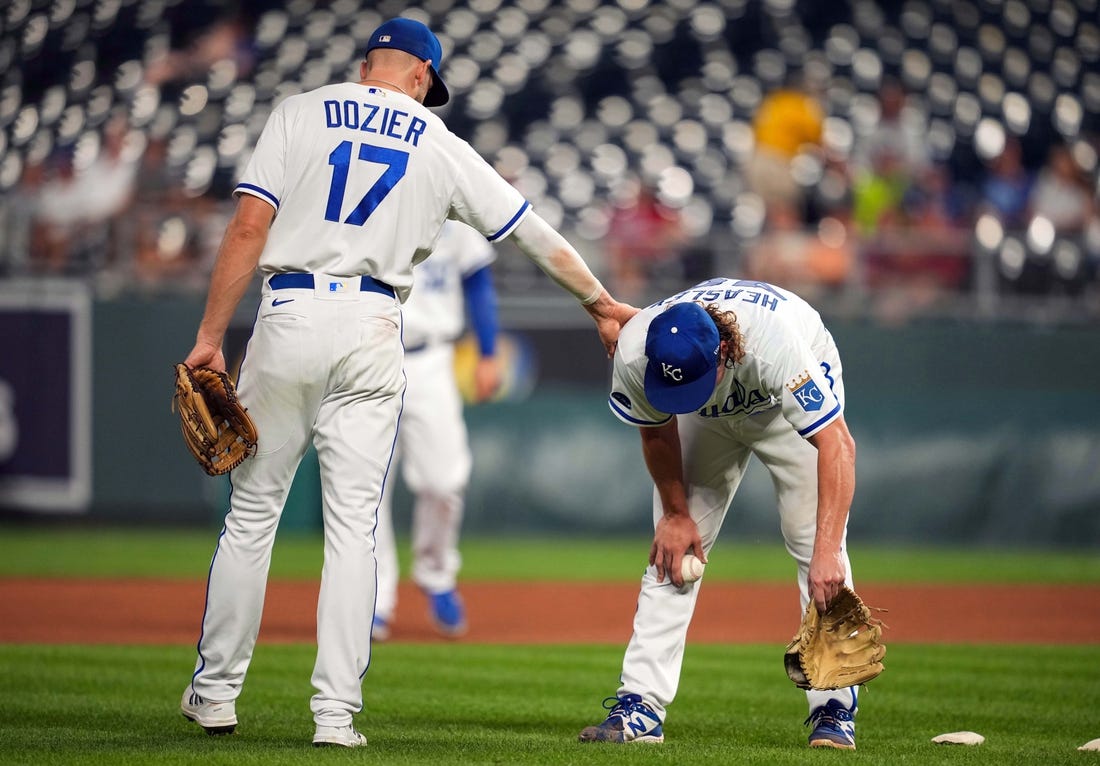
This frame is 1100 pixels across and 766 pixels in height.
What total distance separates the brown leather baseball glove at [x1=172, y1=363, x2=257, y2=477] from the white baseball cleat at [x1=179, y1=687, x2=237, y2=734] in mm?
675

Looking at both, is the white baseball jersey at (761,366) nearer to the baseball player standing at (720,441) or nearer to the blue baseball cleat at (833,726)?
the baseball player standing at (720,441)

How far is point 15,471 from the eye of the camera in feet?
40.7

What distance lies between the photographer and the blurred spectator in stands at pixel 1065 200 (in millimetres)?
13000

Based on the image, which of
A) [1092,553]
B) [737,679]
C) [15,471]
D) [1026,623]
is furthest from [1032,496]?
[15,471]

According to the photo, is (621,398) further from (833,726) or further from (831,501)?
(833,726)

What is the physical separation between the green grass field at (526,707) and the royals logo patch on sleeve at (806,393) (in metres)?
0.96

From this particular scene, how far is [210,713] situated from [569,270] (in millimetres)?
1660

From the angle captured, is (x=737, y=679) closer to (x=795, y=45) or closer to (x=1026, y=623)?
(x=1026, y=623)

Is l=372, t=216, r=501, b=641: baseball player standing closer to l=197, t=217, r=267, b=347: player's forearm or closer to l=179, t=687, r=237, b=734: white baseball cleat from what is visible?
l=179, t=687, r=237, b=734: white baseball cleat

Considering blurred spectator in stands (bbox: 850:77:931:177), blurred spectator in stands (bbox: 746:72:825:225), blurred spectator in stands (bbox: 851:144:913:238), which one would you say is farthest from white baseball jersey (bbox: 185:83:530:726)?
blurred spectator in stands (bbox: 850:77:931:177)

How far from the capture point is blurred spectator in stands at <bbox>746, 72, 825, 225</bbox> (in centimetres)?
1313

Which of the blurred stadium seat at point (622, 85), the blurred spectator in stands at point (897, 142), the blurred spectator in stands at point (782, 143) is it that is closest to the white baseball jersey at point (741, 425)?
the blurred stadium seat at point (622, 85)

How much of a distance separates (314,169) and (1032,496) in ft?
32.8

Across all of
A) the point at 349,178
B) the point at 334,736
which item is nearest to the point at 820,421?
the point at 349,178
